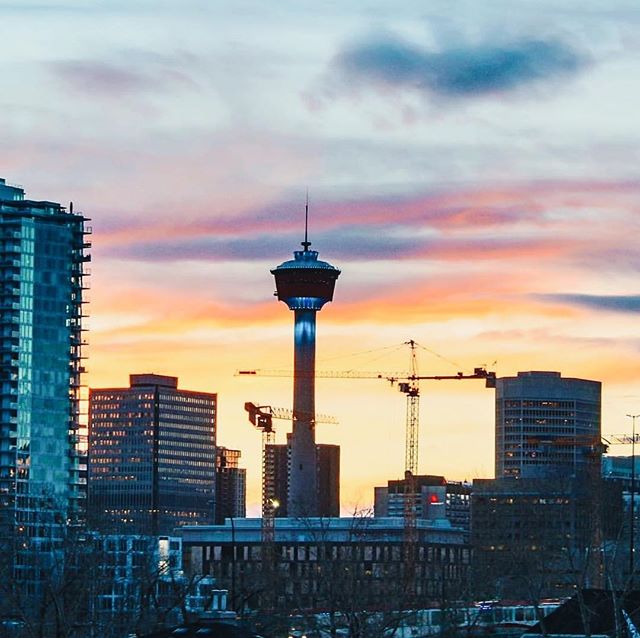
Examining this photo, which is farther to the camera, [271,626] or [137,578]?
[137,578]

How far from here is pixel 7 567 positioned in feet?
646

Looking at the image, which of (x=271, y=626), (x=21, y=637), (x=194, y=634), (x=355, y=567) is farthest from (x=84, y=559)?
(x=194, y=634)

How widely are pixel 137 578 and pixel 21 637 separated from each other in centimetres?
6963

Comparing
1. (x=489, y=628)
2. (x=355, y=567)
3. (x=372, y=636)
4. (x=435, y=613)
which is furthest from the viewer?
(x=355, y=567)

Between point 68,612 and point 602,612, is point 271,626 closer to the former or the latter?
point 68,612

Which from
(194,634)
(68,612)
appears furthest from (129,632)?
(194,634)

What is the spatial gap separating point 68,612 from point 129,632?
3.75 meters

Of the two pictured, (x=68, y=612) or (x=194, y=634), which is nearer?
(x=194, y=634)

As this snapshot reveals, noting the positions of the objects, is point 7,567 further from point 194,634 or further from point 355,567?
point 194,634

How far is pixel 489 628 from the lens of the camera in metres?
136

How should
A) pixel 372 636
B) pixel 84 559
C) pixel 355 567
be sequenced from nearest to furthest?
pixel 372 636 < pixel 84 559 < pixel 355 567

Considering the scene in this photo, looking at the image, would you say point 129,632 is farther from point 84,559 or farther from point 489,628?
point 84,559

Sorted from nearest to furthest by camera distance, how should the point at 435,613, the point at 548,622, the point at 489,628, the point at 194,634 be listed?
the point at 194,634, the point at 548,622, the point at 489,628, the point at 435,613

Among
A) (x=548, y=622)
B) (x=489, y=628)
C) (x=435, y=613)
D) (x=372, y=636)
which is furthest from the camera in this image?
(x=435, y=613)
